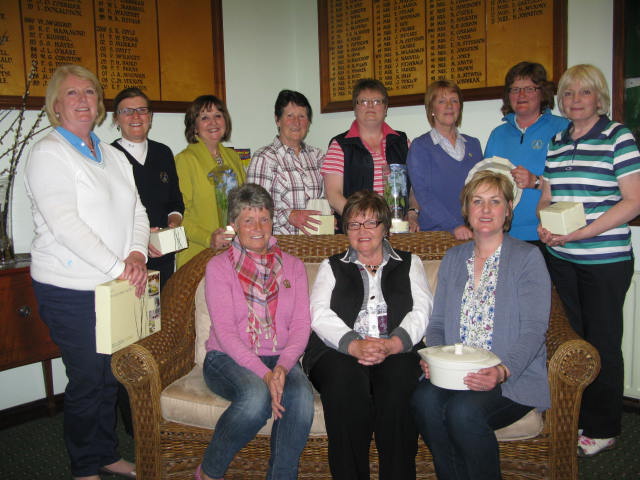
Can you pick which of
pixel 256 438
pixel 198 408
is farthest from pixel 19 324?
pixel 256 438

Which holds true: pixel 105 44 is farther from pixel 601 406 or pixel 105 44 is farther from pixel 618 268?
pixel 601 406

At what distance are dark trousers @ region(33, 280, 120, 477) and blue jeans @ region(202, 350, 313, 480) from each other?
0.56 m

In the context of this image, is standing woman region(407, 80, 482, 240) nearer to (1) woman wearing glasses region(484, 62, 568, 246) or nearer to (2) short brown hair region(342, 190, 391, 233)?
(1) woman wearing glasses region(484, 62, 568, 246)

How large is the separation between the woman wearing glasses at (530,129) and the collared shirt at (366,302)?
0.63 meters

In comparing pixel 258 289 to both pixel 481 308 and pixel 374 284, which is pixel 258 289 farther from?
pixel 481 308

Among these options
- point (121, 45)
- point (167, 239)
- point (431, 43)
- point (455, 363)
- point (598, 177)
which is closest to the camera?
point (455, 363)

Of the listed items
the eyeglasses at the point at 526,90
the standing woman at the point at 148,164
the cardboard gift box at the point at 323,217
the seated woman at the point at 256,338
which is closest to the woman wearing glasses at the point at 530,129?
the eyeglasses at the point at 526,90

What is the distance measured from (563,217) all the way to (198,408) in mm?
1589

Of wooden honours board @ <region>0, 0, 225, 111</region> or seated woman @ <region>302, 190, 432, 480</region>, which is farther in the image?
wooden honours board @ <region>0, 0, 225, 111</region>

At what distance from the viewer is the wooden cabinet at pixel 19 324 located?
2.53m

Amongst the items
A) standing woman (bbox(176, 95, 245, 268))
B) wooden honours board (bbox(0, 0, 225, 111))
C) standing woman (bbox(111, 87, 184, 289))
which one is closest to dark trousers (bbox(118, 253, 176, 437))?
standing woman (bbox(111, 87, 184, 289))

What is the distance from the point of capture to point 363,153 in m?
2.86

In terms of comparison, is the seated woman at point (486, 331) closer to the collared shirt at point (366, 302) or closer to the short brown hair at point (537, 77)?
the collared shirt at point (366, 302)

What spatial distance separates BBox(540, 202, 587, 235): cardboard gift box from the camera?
2.21 m
